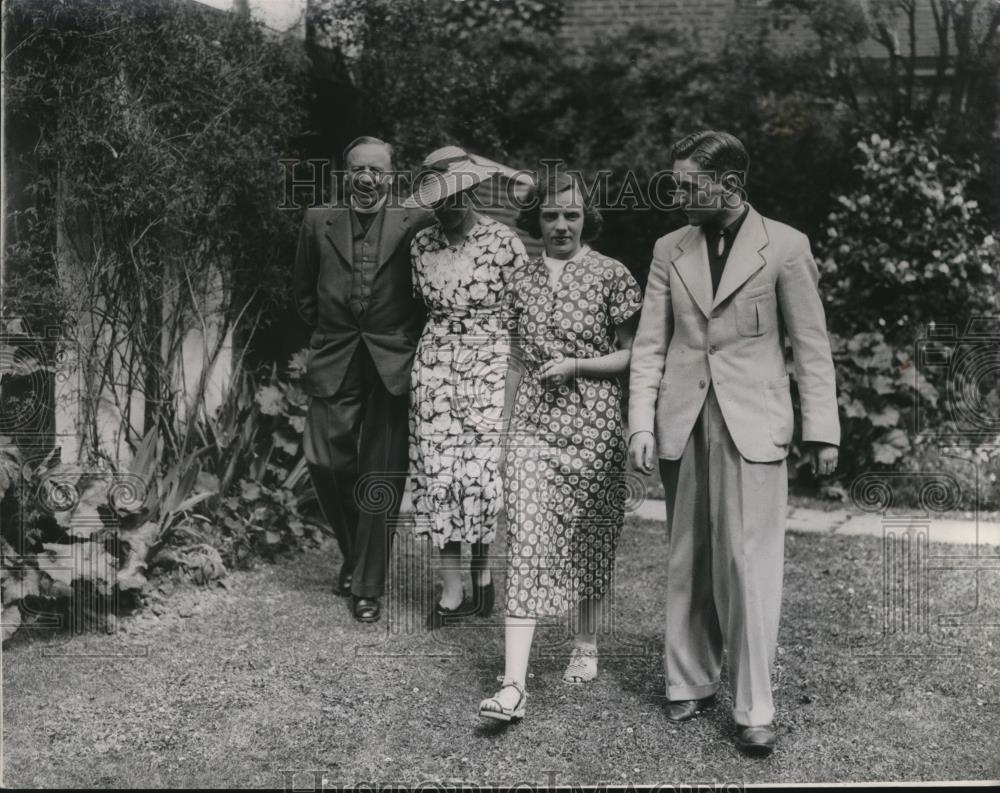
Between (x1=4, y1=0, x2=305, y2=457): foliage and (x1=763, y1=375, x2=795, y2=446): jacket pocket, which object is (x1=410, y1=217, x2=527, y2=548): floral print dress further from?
(x1=4, y1=0, x2=305, y2=457): foliage

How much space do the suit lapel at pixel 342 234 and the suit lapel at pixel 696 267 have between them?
1658 mm

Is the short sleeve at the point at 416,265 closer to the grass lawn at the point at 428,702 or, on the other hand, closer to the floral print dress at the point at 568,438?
the floral print dress at the point at 568,438

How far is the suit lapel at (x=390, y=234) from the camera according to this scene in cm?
473

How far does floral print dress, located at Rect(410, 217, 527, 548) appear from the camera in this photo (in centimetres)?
441

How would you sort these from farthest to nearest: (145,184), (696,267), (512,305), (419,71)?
(419,71) < (145,184) < (512,305) < (696,267)

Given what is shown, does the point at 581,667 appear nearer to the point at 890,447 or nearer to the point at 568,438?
the point at 568,438

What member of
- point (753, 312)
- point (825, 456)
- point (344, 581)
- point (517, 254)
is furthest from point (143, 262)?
point (825, 456)

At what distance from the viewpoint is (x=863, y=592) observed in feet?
17.9

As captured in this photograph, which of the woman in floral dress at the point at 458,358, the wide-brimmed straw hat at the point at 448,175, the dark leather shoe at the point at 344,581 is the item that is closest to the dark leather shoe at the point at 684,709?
the woman in floral dress at the point at 458,358

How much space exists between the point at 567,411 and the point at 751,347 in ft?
2.39

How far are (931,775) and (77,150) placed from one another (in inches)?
169

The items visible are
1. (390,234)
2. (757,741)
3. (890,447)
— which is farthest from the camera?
(890,447)

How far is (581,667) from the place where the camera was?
4168 mm

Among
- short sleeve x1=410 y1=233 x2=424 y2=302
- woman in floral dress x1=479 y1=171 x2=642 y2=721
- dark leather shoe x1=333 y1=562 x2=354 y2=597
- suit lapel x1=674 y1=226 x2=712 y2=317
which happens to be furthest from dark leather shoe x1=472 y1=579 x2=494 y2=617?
suit lapel x1=674 y1=226 x2=712 y2=317
